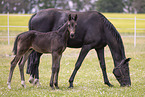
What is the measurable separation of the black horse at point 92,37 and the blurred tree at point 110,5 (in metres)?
57.5

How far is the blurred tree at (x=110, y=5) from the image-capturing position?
63681 mm

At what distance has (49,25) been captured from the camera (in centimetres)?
777

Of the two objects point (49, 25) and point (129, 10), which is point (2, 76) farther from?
point (129, 10)

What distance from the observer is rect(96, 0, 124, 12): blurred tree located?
63681 mm

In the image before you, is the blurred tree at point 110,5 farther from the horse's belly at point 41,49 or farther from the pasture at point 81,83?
the horse's belly at point 41,49

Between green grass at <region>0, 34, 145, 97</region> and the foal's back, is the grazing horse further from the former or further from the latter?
green grass at <region>0, 34, 145, 97</region>

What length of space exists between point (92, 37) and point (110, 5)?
59650mm

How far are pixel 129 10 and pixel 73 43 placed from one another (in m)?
65.9

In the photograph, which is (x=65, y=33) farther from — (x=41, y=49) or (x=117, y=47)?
(x=117, y=47)

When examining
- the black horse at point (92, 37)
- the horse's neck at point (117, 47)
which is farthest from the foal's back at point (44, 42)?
the horse's neck at point (117, 47)

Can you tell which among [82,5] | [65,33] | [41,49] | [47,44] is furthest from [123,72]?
[82,5]

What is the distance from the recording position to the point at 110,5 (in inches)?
2564

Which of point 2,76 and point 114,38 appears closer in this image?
point 114,38

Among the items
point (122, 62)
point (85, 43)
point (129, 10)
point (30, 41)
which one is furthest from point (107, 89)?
point (129, 10)
